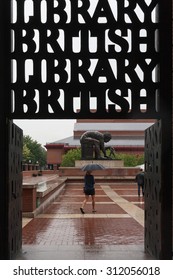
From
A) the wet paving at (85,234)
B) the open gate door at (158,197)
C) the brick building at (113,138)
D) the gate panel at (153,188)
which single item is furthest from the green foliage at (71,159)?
the open gate door at (158,197)

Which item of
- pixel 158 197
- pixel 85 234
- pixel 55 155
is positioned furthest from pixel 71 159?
pixel 158 197

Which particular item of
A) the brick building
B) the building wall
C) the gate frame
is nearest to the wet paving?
the gate frame

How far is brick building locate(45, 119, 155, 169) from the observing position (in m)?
81.6

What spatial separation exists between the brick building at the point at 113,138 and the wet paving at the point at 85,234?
212 ft

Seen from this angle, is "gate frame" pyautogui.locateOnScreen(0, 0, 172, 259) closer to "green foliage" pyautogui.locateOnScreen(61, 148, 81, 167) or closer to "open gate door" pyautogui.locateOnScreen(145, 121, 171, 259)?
"open gate door" pyautogui.locateOnScreen(145, 121, 171, 259)

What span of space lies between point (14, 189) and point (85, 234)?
11.7 ft

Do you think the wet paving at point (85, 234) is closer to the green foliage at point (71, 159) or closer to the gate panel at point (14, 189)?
the gate panel at point (14, 189)

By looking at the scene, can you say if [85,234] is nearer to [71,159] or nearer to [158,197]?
[158,197]

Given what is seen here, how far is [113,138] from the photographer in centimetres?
8625

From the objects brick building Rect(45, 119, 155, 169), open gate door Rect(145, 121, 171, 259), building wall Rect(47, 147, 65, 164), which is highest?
brick building Rect(45, 119, 155, 169)

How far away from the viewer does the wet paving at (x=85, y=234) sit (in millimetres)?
8680

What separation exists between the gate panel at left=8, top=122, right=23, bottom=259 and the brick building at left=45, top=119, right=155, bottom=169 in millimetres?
72317

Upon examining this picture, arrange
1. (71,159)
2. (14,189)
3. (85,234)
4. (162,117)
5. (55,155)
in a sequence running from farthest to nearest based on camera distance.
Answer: (55,155) < (71,159) < (85,234) < (14,189) < (162,117)

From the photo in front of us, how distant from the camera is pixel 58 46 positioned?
25.6ft
